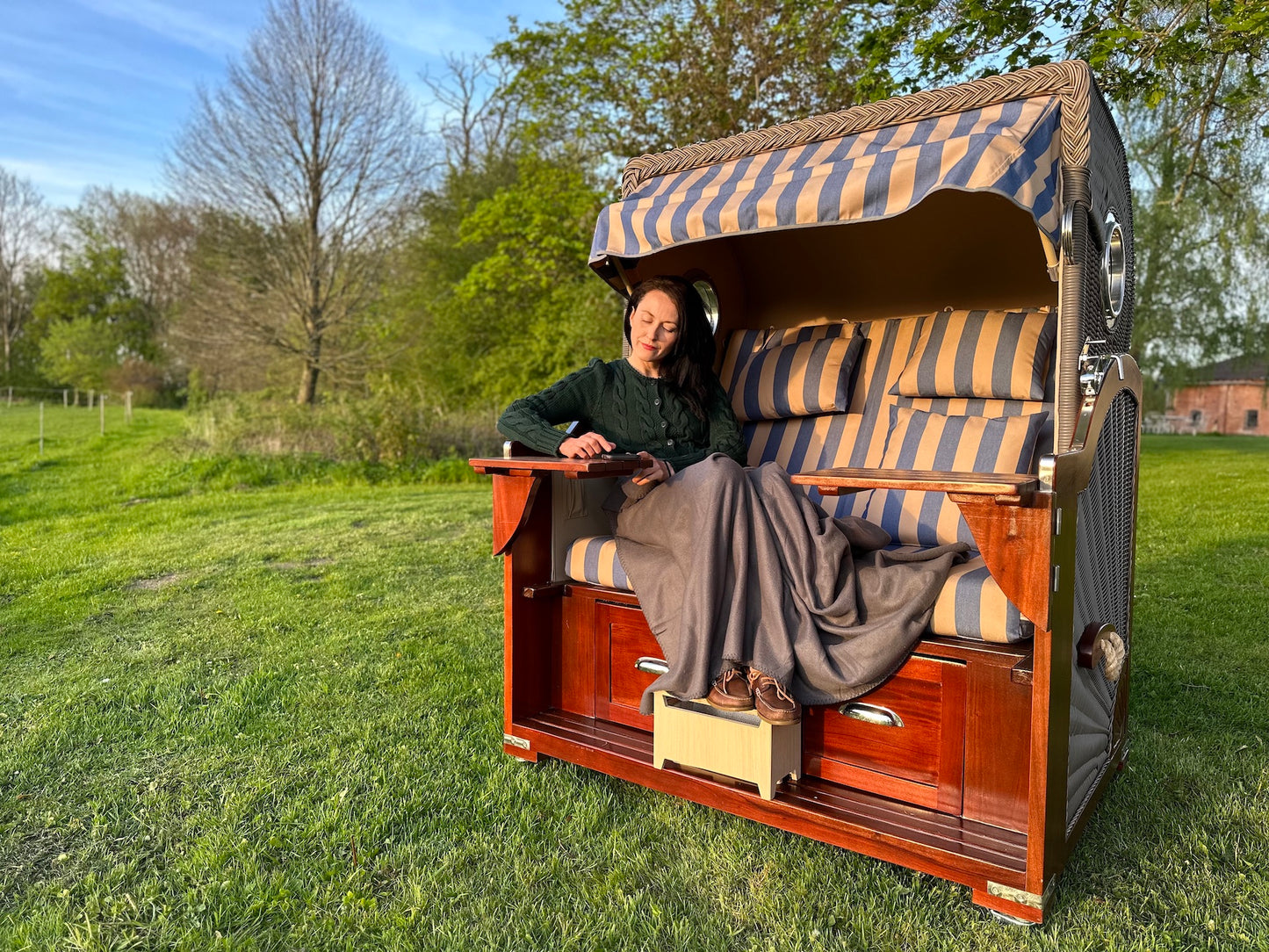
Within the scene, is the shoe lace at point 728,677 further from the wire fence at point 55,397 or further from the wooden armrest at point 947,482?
the wire fence at point 55,397

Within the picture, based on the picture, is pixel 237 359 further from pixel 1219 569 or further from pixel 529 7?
pixel 1219 569

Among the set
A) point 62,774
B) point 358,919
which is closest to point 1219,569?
point 358,919

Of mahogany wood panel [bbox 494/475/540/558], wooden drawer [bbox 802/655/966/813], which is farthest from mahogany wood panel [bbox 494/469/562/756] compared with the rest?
wooden drawer [bbox 802/655/966/813]

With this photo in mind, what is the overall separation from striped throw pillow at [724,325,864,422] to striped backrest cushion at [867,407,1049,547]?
0.28 meters

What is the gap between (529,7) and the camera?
10305 mm

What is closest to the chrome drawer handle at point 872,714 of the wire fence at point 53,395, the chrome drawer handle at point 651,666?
the chrome drawer handle at point 651,666

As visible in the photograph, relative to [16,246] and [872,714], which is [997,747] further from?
[16,246]

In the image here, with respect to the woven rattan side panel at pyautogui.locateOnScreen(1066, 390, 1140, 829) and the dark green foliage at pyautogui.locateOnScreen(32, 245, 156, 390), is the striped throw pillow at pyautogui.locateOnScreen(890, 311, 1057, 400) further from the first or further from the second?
the dark green foliage at pyautogui.locateOnScreen(32, 245, 156, 390)

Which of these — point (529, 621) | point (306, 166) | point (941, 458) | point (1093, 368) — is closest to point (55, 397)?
point (306, 166)

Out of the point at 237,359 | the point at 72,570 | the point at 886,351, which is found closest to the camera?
the point at 886,351

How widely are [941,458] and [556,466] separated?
1311mm

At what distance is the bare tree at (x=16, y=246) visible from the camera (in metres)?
26.0

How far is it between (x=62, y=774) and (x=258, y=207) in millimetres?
12405

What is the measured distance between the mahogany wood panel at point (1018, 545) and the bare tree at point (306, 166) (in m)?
12.9
